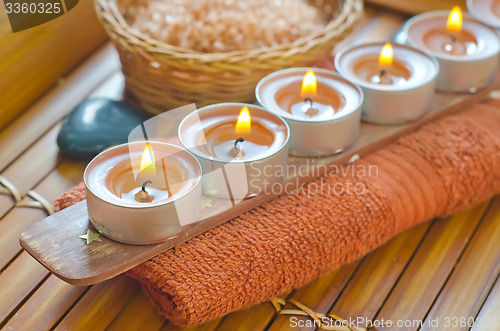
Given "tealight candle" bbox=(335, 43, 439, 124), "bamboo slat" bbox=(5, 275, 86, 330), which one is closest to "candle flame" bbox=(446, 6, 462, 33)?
"tealight candle" bbox=(335, 43, 439, 124)

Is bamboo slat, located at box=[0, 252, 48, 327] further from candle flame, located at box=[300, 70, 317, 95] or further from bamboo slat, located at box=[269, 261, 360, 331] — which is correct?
candle flame, located at box=[300, 70, 317, 95]

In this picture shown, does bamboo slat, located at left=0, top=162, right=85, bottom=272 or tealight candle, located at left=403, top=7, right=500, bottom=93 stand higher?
tealight candle, located at left=403, top=7, right=500, bottom=93

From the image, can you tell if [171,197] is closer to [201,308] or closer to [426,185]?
[201,308]

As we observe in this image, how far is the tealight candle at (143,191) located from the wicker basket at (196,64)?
7.2 inches

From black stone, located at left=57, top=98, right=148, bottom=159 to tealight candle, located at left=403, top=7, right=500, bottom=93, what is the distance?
1.51ft

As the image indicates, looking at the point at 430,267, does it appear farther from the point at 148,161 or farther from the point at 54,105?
the point at 54,105

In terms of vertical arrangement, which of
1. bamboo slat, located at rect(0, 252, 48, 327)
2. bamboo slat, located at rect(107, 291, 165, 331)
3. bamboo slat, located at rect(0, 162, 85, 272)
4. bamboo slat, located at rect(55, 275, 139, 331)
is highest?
bamboo slat, located at rect(0, 162, 85, 272)

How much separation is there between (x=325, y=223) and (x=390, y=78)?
278 mm

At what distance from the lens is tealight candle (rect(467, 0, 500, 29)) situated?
1050 millimetres

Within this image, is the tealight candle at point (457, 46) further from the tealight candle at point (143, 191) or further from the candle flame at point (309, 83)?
the tealight candle at point (143, 191)

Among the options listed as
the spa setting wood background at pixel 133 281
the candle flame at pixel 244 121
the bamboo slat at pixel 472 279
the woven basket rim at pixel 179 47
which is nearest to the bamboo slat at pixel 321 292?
the spa setting wood background at pixel 133 281

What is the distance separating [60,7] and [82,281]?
432mm

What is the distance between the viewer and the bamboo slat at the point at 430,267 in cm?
76

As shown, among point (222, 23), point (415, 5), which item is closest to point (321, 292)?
point (222, 23)
